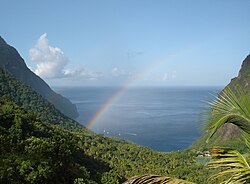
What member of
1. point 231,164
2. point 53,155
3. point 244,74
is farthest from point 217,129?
point 244,74

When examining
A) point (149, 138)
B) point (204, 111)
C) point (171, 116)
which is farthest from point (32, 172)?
point (171, 116)

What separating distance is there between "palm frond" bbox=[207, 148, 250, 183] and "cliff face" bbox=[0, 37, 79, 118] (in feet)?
334

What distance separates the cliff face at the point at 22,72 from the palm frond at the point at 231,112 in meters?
102

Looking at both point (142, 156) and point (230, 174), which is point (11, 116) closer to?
point (142, 156)

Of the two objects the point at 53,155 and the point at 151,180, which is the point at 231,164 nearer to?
the point at 151,180

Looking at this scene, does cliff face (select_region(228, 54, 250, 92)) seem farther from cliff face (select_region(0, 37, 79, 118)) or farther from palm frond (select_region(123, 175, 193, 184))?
palm frond (select_region(123, 175, 193, 184))

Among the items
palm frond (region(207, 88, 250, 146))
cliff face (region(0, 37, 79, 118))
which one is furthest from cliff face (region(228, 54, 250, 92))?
palm frond (region(207, 88, 250, 146))

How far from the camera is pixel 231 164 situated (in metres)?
1.65

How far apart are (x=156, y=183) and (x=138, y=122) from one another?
107 metres

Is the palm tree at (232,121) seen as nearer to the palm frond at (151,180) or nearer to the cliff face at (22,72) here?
the palm frond at (151,180)

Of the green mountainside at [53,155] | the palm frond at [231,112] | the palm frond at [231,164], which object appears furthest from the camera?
the green mountainside at [53,155]

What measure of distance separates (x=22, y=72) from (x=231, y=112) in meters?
120

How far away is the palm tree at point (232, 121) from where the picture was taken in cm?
160

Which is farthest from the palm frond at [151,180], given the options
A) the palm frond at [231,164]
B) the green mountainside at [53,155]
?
the green mountainside at [53,155]
